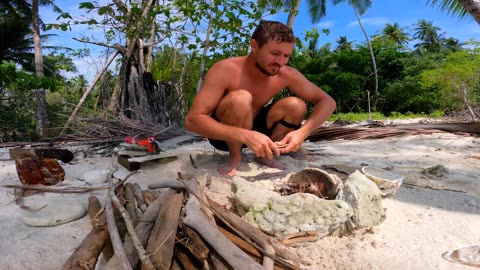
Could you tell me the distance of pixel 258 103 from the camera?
2590mm

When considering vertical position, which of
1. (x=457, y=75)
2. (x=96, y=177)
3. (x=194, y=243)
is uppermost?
(x=457, y=75)

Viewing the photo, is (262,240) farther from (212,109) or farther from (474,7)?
(474,7)

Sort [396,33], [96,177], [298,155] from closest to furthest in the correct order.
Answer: [96,177] < [298,155] < [396,33]

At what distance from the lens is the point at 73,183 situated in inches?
93.6

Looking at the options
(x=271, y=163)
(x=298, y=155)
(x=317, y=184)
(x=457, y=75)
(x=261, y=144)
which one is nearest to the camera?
(x=261, y=144)

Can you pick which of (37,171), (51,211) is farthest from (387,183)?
(37,171)

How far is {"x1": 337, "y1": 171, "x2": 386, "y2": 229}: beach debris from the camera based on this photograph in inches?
66.2

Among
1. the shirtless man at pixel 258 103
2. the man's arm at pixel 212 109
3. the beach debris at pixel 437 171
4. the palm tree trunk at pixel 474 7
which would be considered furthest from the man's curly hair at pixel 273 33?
the palm tree trunk at pixel 474 7

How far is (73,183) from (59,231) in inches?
33.1

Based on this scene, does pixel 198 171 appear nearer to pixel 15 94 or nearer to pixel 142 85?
pixel 142 85

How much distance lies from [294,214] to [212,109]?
941 millimetres

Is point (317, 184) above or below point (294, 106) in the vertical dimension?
below

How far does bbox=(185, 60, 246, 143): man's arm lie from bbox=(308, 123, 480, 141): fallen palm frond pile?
211cm

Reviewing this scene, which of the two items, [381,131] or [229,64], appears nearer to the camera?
[229,64]
